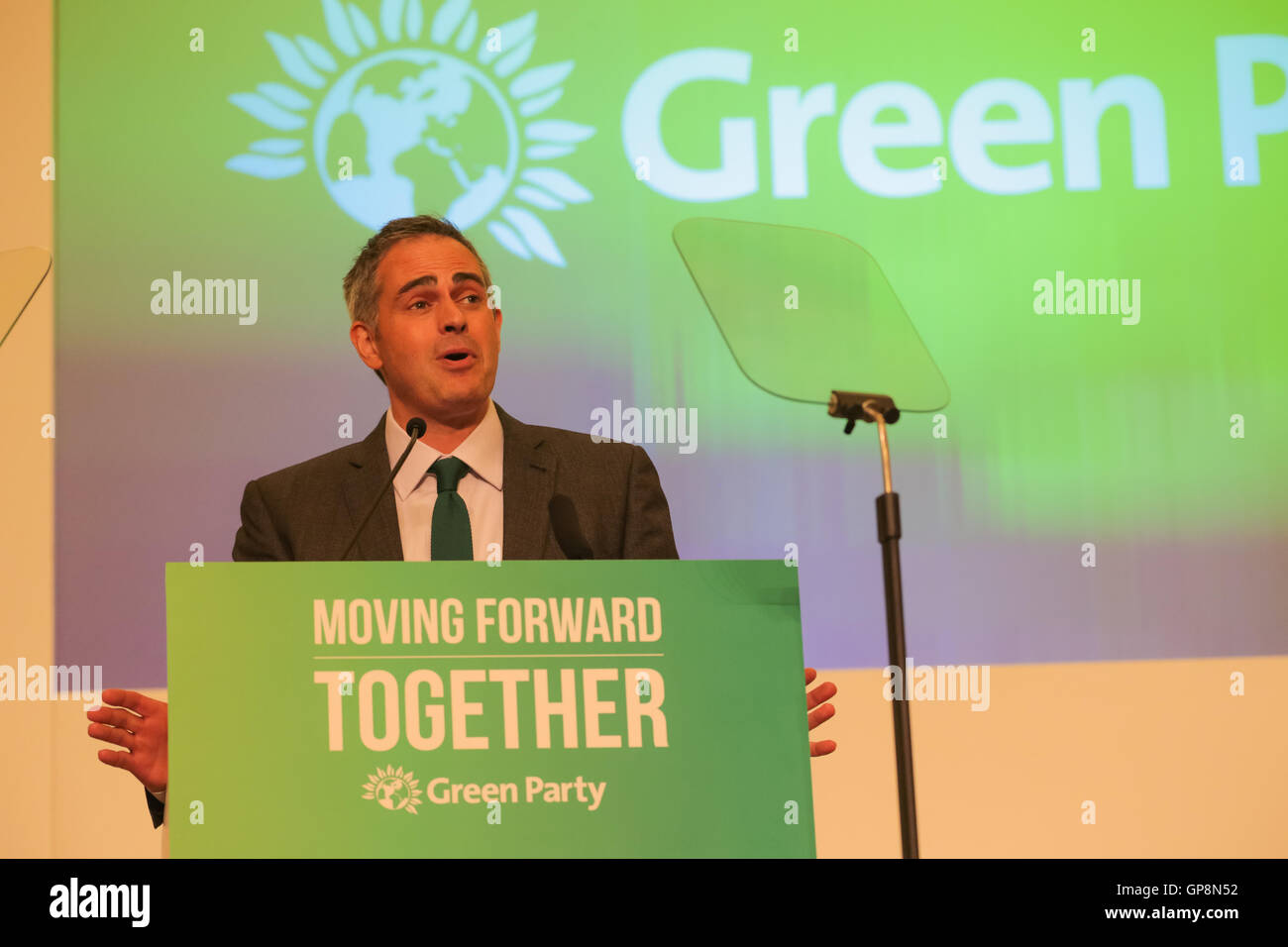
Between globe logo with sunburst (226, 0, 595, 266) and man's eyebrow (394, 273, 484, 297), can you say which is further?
globe logo with sunburst (226, 0, 595, 266)

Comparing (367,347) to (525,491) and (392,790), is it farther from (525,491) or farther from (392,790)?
(392,790)

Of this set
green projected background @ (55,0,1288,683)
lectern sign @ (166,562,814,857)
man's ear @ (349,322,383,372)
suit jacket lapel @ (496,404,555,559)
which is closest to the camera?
lectern sign @ (166,562,814,857)

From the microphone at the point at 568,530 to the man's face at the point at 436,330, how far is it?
0.87m

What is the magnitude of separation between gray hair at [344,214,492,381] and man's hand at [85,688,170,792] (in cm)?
137

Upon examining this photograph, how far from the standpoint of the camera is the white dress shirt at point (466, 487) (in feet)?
8.43

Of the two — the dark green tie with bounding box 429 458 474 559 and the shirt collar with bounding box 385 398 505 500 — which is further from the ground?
the shirt collar with bounding box 385 398 505 500

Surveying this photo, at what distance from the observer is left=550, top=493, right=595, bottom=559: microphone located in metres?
1.89

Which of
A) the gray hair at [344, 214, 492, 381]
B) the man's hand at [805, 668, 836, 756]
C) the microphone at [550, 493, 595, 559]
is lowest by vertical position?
the man's hand at [805, 668, 836, 756]

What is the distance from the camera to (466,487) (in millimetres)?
2650

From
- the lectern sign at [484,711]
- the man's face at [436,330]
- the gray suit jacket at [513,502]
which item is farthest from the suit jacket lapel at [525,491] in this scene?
the lectern sign at [484,711]

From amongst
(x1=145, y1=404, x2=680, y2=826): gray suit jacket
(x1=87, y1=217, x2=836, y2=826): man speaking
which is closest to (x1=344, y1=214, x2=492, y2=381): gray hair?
(x1=87, y1=217, x2=836, y2=826): man speaking

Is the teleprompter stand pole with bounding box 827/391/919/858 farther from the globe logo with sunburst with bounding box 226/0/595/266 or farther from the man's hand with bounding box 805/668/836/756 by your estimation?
the globe logo with sunburst with bounding box 226/0/595/266

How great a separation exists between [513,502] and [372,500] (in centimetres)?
25

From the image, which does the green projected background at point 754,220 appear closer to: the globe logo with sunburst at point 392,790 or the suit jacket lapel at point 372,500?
the suit jacket lapel at point 372,500
